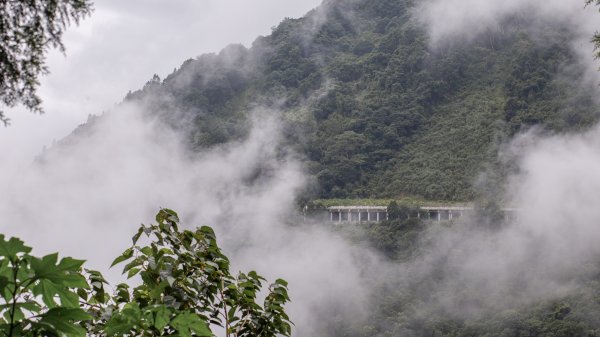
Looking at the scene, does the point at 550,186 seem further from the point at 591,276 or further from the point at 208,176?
the point at 208,176

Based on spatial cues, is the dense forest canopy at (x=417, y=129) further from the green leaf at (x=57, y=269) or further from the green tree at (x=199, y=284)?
the green leaf at (x=57, y=269)

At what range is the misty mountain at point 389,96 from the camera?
65312mm

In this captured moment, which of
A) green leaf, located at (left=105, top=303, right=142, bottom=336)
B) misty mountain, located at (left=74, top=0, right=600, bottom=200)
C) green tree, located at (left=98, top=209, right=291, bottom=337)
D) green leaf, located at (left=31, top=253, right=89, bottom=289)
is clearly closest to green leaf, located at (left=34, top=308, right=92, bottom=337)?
green leaf, located at (left=31, top=253, right=89, bottom=289)

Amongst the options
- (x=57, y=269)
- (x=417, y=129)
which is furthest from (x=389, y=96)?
(x=57, y=269)

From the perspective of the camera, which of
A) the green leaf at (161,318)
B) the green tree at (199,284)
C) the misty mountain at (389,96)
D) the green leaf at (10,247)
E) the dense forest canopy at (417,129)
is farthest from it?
the misty mountain at (389,96)

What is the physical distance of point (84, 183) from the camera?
93000 mm

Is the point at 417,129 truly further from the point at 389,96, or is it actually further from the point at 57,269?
the point at 57,269

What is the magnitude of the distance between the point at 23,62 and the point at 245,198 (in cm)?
7197

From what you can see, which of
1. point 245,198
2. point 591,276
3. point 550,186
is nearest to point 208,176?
point 245,198

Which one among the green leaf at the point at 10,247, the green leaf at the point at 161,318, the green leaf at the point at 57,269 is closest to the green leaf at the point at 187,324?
the green leaf at the point at 161,318

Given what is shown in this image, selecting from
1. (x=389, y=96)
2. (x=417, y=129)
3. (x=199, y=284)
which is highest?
(x=389, y=96)

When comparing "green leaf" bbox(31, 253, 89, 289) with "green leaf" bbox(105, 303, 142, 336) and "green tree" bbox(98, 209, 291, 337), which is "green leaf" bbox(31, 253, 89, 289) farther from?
"green tree" bbox(98, 209, 291, 337)

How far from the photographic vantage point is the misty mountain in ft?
214

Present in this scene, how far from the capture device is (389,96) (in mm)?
73562
